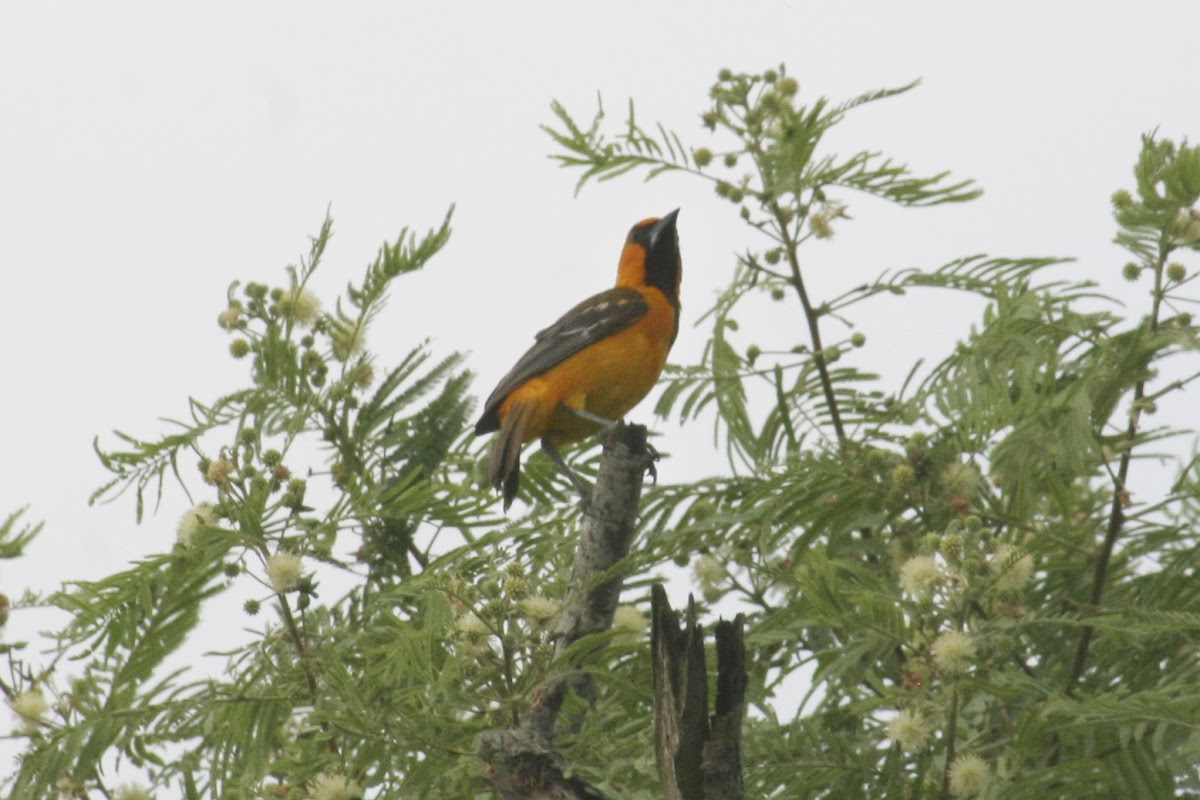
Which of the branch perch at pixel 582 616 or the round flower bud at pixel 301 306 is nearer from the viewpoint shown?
the branch perch at pixel 582 616

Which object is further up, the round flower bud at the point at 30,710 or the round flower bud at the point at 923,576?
the round flower bud at the point at 923,576

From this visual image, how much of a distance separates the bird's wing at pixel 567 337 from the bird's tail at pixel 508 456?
1.26 ft

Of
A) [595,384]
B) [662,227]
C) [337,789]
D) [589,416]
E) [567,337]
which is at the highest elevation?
[662,227]

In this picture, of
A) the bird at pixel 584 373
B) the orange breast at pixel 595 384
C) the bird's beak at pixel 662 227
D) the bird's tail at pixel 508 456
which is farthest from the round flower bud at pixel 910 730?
the bird's beak at pixel 662 227

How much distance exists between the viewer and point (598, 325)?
21.0ft

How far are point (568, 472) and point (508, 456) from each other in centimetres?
22

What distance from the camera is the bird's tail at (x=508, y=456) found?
5.41 meters

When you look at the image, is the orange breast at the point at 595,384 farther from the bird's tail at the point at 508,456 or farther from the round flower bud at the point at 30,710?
the round flower bud at the point at 30,710

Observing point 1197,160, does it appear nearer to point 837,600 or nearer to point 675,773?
point 837,600

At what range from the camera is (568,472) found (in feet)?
17.8

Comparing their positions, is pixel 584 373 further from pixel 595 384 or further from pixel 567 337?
pixel 567 337

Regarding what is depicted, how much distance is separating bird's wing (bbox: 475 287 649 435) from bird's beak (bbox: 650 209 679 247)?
3.00 feet

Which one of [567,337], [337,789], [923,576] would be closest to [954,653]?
[923,576]

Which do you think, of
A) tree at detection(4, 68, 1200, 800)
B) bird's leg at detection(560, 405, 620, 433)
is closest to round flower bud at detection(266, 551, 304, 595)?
tree at detection(4, 68, 1200, 800)
